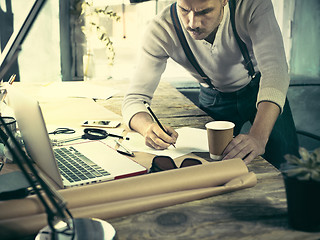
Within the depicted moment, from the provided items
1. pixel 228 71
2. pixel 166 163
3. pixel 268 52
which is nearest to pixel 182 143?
pixel 166 163

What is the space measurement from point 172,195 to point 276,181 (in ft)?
1.00

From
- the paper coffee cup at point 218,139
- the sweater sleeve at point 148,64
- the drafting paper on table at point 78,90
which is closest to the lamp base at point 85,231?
the paper coffee cup at point 218,139

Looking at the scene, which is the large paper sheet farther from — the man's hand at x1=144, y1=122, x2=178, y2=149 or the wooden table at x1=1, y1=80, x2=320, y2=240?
the man's hand at x1=144, y1=122, x2=178, y2=149

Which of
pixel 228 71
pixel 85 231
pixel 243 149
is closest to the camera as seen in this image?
pixel 85 231

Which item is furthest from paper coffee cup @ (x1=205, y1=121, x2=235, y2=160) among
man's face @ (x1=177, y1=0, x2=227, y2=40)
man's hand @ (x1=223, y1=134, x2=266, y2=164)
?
man's face @ (x1=177, y1=0, x2=227, y2=40)

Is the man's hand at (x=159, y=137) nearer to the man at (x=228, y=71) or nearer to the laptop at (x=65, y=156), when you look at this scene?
the man at (x=228, y=71)

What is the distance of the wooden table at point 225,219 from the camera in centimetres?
75

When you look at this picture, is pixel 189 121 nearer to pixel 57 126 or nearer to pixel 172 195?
pixel 57 126

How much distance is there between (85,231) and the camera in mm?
716

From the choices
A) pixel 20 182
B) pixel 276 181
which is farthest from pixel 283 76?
pixel 20 182

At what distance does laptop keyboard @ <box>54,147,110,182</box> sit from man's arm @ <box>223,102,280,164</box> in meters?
0.38

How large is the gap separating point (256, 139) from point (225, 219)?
1.61 feet

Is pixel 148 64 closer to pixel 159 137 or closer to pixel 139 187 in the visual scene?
pixel 159 137

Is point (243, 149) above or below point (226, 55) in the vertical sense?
below
